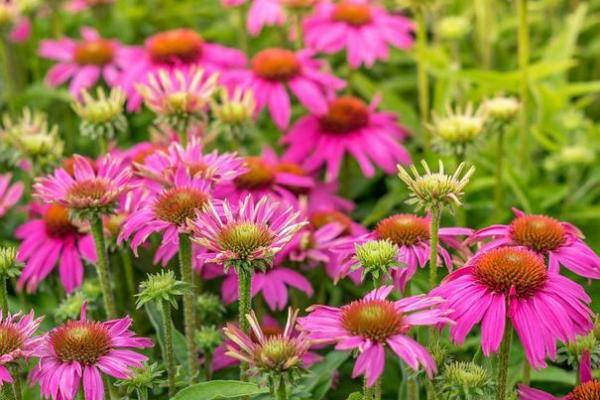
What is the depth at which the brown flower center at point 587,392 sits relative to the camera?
1.15m

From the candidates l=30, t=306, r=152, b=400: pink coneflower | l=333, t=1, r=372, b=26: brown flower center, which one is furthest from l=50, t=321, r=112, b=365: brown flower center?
l=333, t=1, r=372, b=26: brown flower center

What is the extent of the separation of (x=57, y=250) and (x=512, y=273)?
0.81 meters

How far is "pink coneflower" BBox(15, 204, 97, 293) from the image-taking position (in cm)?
162

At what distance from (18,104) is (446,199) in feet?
4.44

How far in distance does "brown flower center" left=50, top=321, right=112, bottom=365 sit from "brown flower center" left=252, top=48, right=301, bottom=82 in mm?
943

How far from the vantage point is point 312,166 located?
1.94 metres

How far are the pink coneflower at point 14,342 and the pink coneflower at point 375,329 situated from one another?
319 millimetres

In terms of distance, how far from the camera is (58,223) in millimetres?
1642

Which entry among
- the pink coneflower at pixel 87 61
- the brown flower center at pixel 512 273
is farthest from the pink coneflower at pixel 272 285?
the pink coneflower at pixel 87 61

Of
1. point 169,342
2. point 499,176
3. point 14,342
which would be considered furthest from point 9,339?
point 499,176

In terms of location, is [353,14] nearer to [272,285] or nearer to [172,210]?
[272,285]

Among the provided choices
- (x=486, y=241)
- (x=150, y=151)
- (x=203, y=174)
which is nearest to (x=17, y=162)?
(x=150, y=151)

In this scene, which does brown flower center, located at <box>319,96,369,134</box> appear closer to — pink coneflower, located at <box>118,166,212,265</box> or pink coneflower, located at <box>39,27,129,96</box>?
pink coneflower, located at <box>39,27,129,96</box>

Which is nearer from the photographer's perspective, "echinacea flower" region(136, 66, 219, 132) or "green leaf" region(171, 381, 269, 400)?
"green leaf" region(171, 381, 269, 400)
